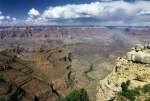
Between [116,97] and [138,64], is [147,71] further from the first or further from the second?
[116,97]

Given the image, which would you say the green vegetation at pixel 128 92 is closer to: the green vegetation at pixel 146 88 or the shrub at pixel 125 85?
the shrub at pixel 125 85

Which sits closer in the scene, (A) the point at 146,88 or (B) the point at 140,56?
(A) the point at 146,88

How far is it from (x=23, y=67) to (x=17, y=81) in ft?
75.9

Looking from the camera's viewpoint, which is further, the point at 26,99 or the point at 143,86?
the point at 26,99

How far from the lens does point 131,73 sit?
33344mm

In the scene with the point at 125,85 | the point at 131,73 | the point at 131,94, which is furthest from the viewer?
the point at 131,73

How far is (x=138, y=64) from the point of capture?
32875 millimetres

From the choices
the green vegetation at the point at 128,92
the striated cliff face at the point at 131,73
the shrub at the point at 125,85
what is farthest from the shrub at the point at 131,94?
the striated cliff face at the point at 131,73

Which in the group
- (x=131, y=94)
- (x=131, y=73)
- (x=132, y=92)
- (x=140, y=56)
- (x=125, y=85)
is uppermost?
(x=140, y=56)

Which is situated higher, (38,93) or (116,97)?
(116,97)

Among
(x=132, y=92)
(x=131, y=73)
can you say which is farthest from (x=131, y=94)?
(x=131, y=73)

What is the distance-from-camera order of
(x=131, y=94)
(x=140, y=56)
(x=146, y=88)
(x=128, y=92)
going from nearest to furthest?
(x=146, y=88) → (x=131, y=94) → (x=128, y=92) → (x=140, y=56)

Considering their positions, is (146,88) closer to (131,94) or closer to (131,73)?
(131,94)

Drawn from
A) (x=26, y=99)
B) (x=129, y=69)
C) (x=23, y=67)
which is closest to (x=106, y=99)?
(x=129, y=69)
